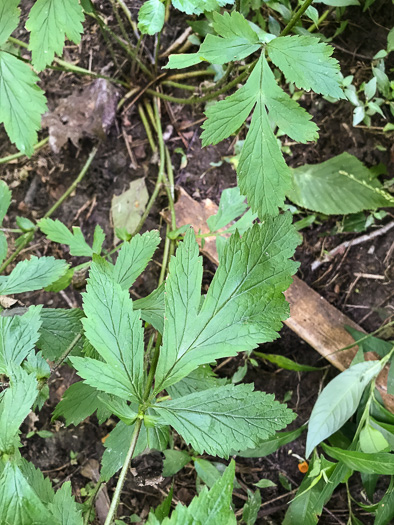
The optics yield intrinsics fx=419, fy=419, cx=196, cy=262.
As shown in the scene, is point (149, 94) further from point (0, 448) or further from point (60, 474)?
point (60, 474)

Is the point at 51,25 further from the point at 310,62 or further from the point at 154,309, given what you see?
the point at 154,309

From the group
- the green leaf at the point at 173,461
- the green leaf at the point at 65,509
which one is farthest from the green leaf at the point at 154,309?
the green leaf at the point at 173,461

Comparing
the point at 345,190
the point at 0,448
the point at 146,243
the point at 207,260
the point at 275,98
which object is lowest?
the point at 207,260

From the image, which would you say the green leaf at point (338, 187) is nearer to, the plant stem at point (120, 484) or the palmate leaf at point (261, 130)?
the palmate leaf at point (261, 130)

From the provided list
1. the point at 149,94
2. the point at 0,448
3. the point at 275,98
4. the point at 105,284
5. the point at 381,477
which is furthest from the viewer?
the point at 149,94

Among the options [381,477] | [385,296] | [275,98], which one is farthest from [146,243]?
[381,477]

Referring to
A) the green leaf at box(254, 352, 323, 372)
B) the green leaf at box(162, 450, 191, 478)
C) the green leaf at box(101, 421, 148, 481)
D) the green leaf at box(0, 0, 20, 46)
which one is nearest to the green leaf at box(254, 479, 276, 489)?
the green leaf at box(162, 450, 191, 478)

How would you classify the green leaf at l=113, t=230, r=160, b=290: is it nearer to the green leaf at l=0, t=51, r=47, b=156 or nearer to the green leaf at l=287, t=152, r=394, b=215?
the green leaf at l=0, t=51, r=47, b=156
